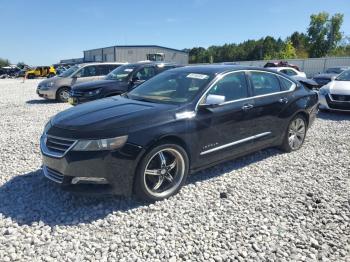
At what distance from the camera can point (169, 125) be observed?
394cm

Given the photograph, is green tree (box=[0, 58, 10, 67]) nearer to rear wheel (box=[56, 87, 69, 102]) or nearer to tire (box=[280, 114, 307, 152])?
rear wheel (box=[56, 87, 69, 102])

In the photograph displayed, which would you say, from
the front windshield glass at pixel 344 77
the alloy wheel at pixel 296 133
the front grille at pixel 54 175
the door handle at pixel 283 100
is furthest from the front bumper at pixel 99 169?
the front windshield glass at pixel 344 77

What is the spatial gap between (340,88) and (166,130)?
295 inches

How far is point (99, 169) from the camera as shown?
3.57 metres

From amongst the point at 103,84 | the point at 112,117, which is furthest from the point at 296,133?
the point at 103,84

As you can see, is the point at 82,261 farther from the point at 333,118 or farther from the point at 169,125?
the point at 333,118

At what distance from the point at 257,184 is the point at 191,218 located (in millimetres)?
1346

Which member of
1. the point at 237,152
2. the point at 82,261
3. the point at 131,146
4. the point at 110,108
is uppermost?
the point at 110,108

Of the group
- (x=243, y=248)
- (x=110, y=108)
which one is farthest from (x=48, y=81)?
(x=243, y=248)

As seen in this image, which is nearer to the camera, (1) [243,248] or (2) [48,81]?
(1) [243,248]

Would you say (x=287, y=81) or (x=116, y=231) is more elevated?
(x=287, y=81)

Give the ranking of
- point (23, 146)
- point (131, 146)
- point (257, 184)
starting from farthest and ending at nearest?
point (23, 146)
point (257, 184)
point (131, 146)

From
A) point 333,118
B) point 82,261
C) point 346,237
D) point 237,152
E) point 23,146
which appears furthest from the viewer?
point 333,118

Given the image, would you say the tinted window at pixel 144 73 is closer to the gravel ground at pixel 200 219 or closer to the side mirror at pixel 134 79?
the side mirror at pixel 134 79
